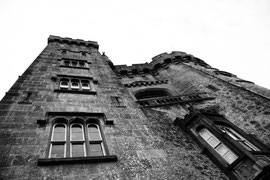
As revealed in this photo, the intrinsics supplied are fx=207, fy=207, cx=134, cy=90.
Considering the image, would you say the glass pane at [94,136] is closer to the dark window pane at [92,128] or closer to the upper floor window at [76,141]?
the upper floor window at [76,141]

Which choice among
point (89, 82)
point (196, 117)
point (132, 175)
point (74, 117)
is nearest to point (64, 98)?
point (74, 117)

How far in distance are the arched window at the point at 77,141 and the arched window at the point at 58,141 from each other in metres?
0.22

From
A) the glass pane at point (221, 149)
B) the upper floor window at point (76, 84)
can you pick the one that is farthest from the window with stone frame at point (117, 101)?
the glass pane at point (221, 149)

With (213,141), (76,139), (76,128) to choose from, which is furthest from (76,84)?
(213,141)

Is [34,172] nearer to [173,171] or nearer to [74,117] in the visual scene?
[74,117]

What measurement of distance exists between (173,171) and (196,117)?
3.88 m

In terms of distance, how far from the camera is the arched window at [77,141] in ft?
19.7

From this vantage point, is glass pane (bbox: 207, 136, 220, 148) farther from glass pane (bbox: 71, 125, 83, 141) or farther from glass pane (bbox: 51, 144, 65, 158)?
glass pane (bbox: 51, 144, 65, 158)

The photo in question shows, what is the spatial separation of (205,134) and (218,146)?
0.88 metres

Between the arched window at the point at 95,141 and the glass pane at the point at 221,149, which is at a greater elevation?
the arched window at the point at 95,141

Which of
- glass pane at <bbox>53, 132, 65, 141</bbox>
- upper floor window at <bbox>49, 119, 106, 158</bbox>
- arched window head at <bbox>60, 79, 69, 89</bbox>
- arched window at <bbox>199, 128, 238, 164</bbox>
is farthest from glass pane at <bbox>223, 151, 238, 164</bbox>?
arched window head at <bbox>60, 79, 69, 89</bbox>

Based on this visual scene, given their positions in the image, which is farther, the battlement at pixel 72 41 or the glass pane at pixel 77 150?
the battlement at pixel 72 41

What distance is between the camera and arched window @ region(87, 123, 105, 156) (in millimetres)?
6164

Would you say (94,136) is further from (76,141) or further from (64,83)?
(64,83)
